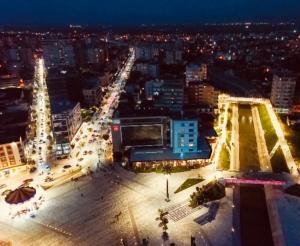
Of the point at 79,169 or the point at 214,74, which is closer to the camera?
the point at 79,169

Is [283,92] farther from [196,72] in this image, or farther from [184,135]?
[184,135]

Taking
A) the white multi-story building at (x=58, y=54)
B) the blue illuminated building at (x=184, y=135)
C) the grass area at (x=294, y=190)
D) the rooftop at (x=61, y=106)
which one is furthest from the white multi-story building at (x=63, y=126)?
the white multi-story building at (x=58, y=54)

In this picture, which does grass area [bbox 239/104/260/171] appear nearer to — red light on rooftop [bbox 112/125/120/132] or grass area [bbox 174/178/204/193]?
grass area [bbox 174/178/204/193]

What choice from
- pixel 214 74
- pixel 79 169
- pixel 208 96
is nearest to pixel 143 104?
pixel 208 96

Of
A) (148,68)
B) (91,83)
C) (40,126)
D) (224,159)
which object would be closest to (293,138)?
(224,159)

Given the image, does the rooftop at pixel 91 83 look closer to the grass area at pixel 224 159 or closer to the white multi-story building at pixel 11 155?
the white multi-story building at pixel 11 155

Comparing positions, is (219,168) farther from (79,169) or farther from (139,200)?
(79,169)
